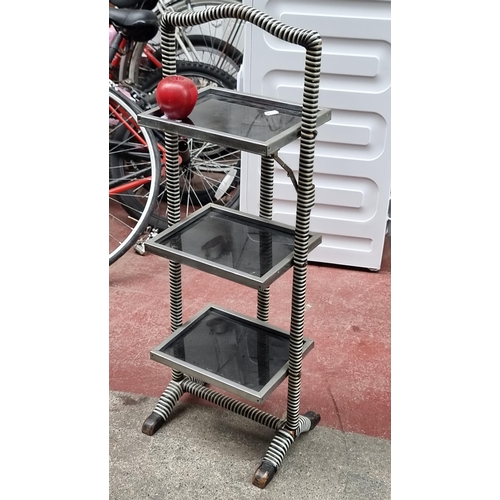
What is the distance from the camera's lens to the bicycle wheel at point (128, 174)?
308 centimetres

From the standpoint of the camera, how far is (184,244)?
1991mm

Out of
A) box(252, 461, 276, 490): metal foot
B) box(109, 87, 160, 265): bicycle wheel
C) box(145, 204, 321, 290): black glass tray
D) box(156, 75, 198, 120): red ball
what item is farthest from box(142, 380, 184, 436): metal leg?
box(156, 75, 198, 120): red ball

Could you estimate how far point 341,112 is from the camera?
2.91m

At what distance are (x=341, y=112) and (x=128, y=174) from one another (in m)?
1.15

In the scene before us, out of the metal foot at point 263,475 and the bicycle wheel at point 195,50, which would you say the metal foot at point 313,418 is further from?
the bicycle wheel at point 195,50

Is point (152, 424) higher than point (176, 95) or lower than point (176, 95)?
lower

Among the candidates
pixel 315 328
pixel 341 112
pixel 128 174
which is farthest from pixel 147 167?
pixel 315 328

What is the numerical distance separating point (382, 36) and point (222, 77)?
1.08 metres

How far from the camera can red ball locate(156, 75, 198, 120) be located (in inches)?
67.9

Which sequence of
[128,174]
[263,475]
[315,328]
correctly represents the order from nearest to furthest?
[263,475], [315,328], [128,174]

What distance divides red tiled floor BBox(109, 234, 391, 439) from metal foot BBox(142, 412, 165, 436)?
164 mm

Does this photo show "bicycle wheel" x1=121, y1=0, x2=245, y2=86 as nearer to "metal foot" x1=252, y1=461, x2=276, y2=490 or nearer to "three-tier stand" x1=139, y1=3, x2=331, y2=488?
"three-tier stand" x1=139, y1=3, x2=331, y2=488

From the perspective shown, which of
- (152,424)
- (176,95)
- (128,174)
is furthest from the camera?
(128,174)

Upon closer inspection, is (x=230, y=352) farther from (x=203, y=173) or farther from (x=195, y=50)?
(x=195, y=50)
